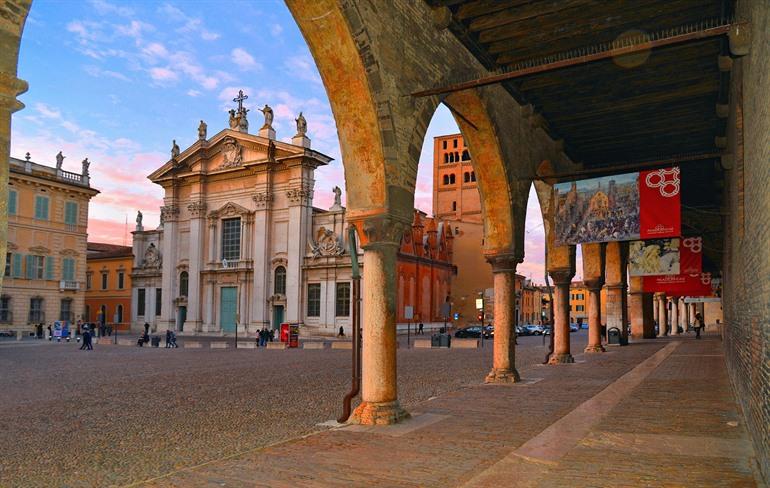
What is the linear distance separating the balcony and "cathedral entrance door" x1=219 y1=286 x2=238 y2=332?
9.92 m

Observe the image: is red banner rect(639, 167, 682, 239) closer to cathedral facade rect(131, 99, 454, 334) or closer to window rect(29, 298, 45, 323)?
cathedral facade rect(131, 99, 454, 334)

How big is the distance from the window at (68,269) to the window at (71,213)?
8.64 ft

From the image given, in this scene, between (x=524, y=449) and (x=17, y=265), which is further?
(x=17, y=265)

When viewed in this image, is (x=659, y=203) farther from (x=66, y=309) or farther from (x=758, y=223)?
(x=66, y=309)

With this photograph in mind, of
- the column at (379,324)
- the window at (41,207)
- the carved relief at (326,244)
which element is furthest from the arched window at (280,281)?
the column at (379,324)

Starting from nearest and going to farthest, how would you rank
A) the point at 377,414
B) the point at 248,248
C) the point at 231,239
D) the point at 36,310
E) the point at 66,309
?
the point at 377,414
the point at 36,310
the point at 66,309
the point at 248,248
the point at 231,239

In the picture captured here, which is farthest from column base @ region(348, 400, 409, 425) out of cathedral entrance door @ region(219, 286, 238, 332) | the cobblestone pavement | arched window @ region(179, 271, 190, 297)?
arched window @ region(179, 271, 190, 297)

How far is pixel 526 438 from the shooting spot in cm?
780

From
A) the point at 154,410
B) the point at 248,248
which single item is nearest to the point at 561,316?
the point at 154,410

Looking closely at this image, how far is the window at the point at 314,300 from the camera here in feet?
147

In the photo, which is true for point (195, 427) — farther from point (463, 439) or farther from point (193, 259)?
point (193, 259)

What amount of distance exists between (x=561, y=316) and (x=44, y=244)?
38.6 metres

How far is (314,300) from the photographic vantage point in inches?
1774

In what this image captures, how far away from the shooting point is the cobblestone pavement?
692cm
